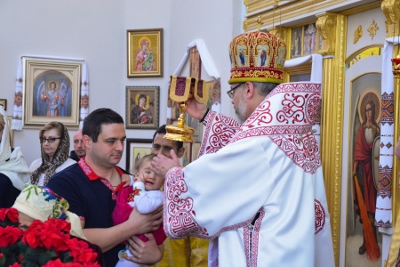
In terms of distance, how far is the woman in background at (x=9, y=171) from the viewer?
4801mm

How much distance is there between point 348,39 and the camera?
20.3 ft

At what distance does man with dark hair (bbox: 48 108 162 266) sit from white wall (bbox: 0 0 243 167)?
19.9 ft

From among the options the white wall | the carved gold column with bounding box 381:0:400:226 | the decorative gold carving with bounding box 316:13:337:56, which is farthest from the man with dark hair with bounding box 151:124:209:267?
the white wall

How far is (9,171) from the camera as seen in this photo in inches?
206

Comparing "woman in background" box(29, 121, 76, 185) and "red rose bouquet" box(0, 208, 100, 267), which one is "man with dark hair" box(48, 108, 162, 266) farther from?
"woman in background" box(29, 121, 76, 185)

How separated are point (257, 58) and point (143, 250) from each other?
4.04ft

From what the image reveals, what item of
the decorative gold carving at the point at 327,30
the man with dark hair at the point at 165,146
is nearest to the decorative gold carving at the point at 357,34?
the decorative gold carving at the point at 327,30

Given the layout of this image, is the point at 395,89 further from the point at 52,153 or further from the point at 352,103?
the point at 52,153

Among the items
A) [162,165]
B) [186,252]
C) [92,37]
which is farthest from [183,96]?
[92,37]

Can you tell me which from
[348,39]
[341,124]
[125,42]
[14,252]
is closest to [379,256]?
[341,124]

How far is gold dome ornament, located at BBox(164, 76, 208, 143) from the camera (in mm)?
3438

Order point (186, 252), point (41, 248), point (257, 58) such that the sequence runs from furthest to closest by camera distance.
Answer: point (186, 252) → point (257, 58) → point (41, 248)

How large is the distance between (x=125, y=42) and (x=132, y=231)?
782cm

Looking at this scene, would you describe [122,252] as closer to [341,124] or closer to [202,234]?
[202,234]
